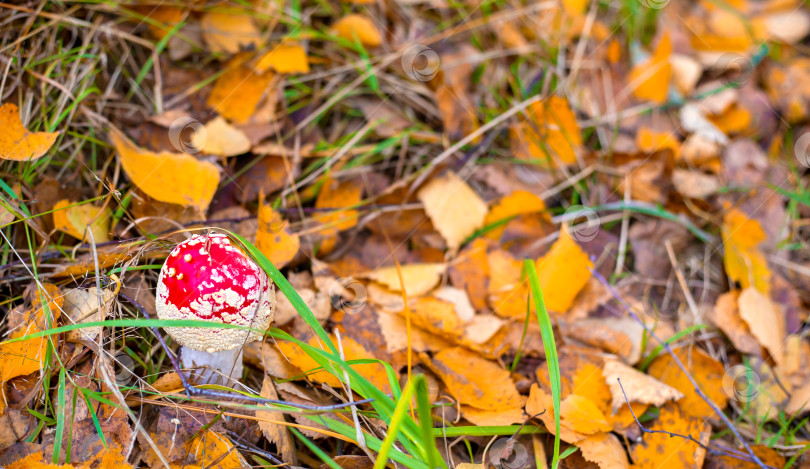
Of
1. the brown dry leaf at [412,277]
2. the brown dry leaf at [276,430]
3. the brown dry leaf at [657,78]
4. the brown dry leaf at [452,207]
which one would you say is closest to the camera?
the brown dry leaf at [276,430]

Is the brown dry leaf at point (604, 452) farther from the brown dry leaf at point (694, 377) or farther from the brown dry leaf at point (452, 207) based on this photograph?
the brown dry leaf at point (452, 207)

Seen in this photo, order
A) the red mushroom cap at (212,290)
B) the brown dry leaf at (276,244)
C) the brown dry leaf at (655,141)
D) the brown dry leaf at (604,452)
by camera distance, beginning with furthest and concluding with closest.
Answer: the brown dry leaf at (655,141) → the brown dry leaf at (276,244) → the brown dry leaf at (604,452) → the red mushroom cap at (212,290)

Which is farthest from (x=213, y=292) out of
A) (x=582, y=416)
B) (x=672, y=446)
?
(x=672, y=446)

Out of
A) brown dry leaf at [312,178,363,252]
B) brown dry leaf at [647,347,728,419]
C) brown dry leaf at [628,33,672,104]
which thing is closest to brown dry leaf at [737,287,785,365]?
brown dry leaf at [647,347,728,419]

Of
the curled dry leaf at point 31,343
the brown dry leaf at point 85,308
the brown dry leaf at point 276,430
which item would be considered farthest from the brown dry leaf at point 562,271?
the curled dry leaf at point 31,343

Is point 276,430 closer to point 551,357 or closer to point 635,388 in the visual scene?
point 551,357

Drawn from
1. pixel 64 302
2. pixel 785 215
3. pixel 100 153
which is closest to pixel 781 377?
pixel 785 215
